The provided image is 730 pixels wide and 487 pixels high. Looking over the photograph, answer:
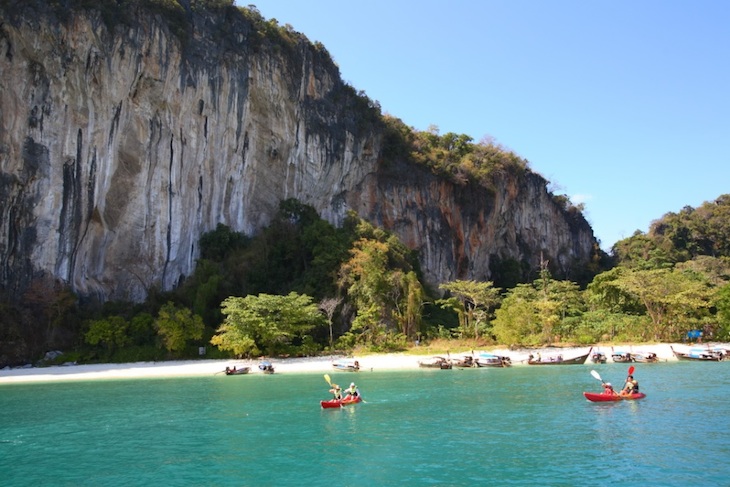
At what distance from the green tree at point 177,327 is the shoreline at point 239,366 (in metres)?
1.03

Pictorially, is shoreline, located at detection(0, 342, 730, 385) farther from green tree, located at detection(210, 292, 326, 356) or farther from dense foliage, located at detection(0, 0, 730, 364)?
dense foliage, located at detection(0, 0, 730, 364)

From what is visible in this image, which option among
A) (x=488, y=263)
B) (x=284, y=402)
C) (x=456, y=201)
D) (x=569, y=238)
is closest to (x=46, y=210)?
(x=284, y=402)

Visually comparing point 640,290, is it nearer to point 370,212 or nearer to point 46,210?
point 370,212

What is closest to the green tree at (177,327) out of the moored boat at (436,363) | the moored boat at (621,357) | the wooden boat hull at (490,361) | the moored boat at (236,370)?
the moored boat at (236,370)

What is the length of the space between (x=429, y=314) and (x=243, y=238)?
43.2ft

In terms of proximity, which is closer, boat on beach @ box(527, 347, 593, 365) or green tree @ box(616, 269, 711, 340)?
boat on beach @ box(527, 347, 593, 365)

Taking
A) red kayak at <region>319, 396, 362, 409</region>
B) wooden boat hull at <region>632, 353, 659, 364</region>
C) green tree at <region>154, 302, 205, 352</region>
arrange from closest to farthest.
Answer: red kayak at <region>319, 396, 362, 409</region> → wooden boat hull at <region>632, 353, 659, 364</region> → green tree at <region>154, 302, 205, 352</region>

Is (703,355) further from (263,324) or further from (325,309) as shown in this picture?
(263,324)

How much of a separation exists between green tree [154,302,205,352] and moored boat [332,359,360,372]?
326 inches

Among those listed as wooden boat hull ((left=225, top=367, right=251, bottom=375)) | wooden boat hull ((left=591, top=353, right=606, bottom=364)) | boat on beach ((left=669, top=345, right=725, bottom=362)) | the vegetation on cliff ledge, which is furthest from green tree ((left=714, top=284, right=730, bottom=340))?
wooden boat hull ((left=225, top=367, right=251, bottom=375))

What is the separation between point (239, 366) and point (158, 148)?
618 inches

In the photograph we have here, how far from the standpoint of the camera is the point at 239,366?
27.5 metres

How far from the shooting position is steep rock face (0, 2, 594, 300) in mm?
31562

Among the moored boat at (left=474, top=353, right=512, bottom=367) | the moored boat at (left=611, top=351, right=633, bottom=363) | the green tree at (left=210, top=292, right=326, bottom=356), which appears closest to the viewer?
the moored boat at (left=611, top=351, right=633, bottom=363)
